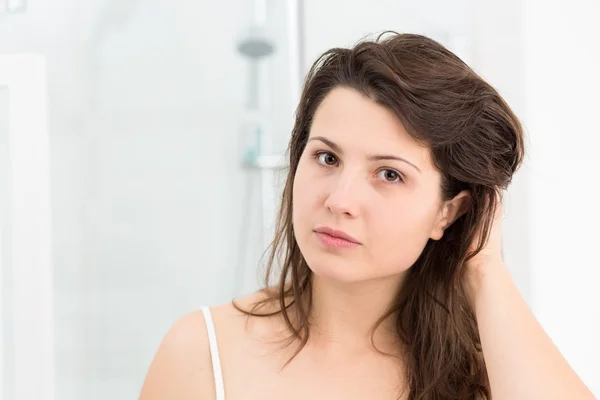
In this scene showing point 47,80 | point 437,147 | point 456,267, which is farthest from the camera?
point 47,80

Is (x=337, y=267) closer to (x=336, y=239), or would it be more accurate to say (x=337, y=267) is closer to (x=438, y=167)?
(x=336, y=239)

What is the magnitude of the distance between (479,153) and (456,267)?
0.66ft

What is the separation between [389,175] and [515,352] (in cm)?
31

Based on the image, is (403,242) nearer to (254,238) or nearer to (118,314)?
(254,238)

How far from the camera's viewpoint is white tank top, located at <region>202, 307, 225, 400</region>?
103cm

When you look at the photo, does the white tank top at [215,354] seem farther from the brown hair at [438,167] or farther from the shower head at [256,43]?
the shower head at [256,43]

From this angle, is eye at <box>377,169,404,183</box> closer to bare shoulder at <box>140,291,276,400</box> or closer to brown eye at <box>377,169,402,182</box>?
brown eye at <box>377,169,402,182</box>

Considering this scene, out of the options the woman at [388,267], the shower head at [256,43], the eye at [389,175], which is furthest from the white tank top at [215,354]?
the shower head at [256,43]

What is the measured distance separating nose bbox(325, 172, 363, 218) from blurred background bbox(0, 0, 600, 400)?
0.53m

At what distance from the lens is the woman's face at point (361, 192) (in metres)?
0.94

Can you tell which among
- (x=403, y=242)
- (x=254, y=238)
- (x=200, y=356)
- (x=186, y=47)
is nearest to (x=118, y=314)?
(x=254, y=238)

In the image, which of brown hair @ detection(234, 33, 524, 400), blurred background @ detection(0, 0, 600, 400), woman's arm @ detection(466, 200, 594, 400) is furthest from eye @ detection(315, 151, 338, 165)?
blurred background @ detection(0, 0, 600, 400)

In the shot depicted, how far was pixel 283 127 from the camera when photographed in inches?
57.9

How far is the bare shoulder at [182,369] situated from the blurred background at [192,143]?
432mm
